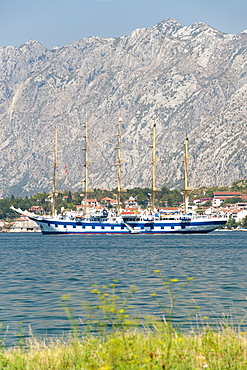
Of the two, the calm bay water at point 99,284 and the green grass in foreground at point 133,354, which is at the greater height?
the green grass in foreground at point 133,354

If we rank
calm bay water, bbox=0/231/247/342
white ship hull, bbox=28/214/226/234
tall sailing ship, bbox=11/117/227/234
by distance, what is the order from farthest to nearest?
tall sailing ship, bbox=11/117/227/234
white ship hull, bbox=28/214/226/234
calm bay water, bbox=0/231/247/342

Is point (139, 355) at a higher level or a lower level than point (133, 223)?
higher

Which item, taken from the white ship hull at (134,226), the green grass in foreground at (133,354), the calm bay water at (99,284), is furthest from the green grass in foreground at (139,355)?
the white ship hull at (134,226)

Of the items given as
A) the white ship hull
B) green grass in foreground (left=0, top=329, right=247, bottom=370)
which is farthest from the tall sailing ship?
green grass in foreground (left=0, top=329, right=247, bottom=370)

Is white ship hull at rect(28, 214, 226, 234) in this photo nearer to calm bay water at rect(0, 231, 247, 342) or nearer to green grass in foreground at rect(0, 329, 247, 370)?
calm bay water at rect(0, 231, 247, 342)

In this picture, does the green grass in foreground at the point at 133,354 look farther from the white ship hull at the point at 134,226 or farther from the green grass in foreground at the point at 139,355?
the white ship hull at the point at 134,226

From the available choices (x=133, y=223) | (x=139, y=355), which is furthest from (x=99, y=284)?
(x=133, y=223)

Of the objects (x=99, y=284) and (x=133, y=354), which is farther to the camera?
(x=99, y=284)

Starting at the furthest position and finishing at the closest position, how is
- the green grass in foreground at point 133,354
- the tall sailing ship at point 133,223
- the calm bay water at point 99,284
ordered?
the tall sailing ship at point 133,223
the calm bay water at point 99,284
the green grass in foreground at point 133,354

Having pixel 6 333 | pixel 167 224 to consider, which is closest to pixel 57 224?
pixel 167 224

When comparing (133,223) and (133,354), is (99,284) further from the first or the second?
(133,223)

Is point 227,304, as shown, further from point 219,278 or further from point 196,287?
point 219,278

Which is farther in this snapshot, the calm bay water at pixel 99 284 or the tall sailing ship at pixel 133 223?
the tall sailing ship at pixel 133 223

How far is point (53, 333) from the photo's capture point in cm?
2338
